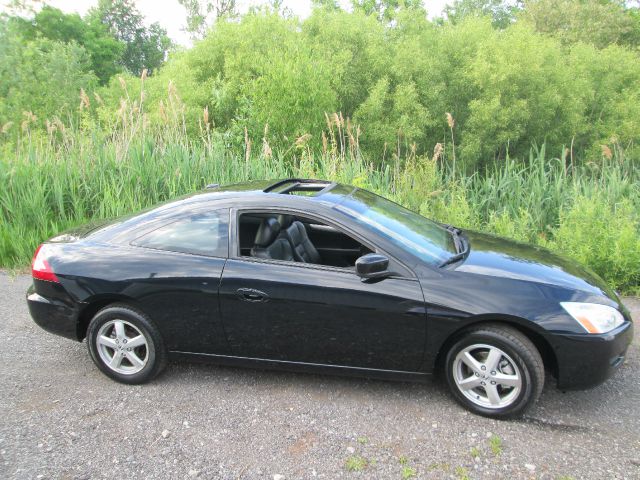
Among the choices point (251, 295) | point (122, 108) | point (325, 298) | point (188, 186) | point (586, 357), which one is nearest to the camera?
point (586, 357)

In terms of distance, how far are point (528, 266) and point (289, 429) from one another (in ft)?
6.40

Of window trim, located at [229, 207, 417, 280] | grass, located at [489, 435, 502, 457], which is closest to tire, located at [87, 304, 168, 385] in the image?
window trim, located at [229, 207, 417, 280]

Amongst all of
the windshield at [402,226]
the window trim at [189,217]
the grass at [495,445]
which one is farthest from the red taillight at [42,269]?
the grass at [495,445]

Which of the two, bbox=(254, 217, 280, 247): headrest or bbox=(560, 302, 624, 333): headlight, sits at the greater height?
bbox=(254, 217, 280, 247): headrest

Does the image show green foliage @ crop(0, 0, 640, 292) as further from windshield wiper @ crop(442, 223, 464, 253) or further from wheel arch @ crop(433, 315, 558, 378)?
wheel arch @ crop(433, 315, 558, 378)

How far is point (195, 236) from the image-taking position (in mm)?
3924

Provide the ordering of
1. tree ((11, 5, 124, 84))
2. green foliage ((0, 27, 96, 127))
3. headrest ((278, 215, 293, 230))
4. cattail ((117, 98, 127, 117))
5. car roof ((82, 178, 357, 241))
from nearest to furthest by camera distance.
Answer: car roof ((82, 178, 357, 241)) → headrest ((278, 215, 293, 230)) → cattail ((117, 98, 127, 117)) → green foliage ((0, 27, 96, 127)) → tree ((11, 5, 124, 84))

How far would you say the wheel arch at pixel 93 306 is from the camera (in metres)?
3.93

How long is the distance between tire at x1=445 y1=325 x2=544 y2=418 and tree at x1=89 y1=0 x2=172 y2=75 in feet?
218

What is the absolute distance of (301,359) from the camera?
374 cm

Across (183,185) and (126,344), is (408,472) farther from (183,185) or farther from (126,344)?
(183,185)

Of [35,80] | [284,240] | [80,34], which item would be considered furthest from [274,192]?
[80,34]

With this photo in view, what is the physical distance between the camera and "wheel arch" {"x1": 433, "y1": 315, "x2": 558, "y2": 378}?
3365mm

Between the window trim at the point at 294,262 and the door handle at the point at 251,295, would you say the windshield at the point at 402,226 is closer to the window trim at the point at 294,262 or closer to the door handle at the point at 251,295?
the window trim at the point at 294,262
